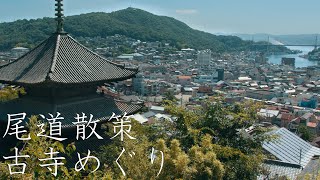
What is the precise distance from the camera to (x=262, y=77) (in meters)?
109

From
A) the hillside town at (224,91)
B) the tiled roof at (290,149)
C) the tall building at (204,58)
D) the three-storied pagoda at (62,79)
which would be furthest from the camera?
the tall building at (204,58)

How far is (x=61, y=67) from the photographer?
1212cm

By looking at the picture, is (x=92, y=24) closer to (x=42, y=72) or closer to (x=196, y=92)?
(x=196, y=92)

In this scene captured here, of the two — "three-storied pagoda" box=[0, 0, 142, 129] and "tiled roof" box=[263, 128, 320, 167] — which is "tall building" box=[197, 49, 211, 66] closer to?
"tiled roof" box=[263, 128, 320, 167]

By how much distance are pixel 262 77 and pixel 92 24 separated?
105m

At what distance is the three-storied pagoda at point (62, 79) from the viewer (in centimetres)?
1176

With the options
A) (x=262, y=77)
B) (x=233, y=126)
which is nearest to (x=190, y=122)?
(x=233, y=126)

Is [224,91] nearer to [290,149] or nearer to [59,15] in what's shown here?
[290,149]

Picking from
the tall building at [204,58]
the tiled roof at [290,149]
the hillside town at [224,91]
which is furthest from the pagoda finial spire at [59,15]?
the tall building at [204,58]

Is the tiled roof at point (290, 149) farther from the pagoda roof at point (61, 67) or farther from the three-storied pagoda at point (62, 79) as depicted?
the pagoda roof at point (61, 67)

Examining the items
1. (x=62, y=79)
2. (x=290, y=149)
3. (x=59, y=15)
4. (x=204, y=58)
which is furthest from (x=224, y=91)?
(x=204, y=58)

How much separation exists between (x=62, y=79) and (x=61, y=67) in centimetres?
73

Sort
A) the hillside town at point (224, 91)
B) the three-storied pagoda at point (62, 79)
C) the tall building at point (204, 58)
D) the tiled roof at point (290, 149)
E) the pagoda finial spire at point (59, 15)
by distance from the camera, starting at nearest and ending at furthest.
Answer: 1. the three-storied pagoda at point (62, 79)
2. the pagoda finial spire at point (59, 15)
3. the tiled roof at point (290, 149)
4. the hillside town at point (224, 91)
5. the tall building at point (204, 58)

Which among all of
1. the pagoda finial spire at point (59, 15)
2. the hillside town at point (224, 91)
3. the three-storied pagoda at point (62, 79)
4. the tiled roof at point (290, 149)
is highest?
the pagoda finial spire at point (59, 15)
